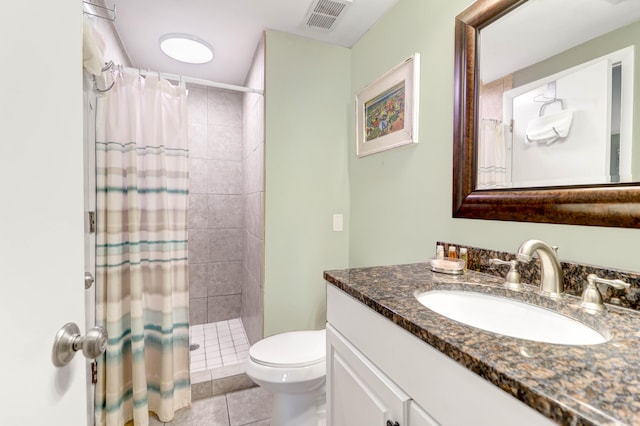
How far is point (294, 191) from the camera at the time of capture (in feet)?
6.28

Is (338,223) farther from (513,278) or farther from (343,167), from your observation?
(513,278)

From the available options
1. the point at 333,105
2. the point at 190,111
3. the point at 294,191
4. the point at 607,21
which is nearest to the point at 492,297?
the point at 607,21

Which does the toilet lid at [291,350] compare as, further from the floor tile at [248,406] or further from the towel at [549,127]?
the towel at [549,127]

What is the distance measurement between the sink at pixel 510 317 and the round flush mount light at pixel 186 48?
2.15m

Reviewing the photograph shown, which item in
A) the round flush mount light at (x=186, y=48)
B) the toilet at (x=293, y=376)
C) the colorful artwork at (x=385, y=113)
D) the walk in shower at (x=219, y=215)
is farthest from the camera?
the walk in shower at (x=219, y=215)

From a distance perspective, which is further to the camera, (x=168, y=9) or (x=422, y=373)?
(x=168, y=9)

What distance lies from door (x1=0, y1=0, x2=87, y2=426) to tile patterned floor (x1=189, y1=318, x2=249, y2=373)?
164cm

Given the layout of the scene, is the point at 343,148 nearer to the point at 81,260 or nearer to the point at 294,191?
the point at 294,191

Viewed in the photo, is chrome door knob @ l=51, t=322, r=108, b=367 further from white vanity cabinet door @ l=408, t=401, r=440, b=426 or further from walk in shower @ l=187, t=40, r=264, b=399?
walk in shower @ l=187, t=40, r=264, b=399

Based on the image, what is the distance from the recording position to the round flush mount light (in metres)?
1.92

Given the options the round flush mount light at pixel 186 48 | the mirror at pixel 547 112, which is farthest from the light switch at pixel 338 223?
the round flush mount light at pixel 186 48

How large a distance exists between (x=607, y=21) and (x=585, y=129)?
0.30 metres

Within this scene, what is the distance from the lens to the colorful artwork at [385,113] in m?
1.54

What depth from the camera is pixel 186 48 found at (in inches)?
79.6
